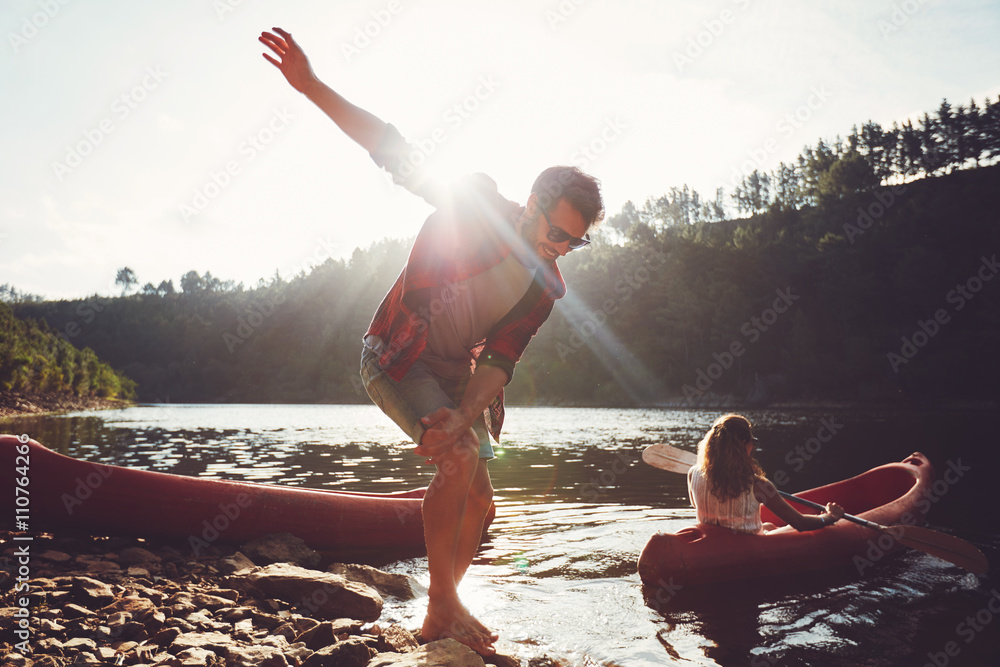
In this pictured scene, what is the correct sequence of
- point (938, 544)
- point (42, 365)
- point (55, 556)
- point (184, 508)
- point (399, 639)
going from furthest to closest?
point (42, 365) < point (938, 544) < point (184, 508) < point (55, 556) < point (399, 639)

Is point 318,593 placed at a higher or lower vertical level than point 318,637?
lower

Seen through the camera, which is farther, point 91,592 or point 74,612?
point 91,592

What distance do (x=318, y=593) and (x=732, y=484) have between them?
3.25m

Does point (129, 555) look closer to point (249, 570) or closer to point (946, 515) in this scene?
point (249, 570)

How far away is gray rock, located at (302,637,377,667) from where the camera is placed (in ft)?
8.71

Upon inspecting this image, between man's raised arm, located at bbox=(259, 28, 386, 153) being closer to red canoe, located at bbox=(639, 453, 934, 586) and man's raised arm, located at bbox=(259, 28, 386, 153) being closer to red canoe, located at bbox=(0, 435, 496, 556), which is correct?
red canoe, located at bbox=(0, 435, 496, 556)

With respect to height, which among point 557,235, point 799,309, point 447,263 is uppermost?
point 799,309

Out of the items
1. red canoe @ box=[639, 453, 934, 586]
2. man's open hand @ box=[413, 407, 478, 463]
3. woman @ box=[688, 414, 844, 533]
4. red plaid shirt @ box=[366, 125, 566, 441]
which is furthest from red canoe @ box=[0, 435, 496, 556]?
man's open hand @ box=[413, 407, 478, 463]

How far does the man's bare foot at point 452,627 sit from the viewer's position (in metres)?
2.82

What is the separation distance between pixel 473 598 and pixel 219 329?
106432mm

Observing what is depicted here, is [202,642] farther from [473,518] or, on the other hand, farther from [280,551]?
[280,551]

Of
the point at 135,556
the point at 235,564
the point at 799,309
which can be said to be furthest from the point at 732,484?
the point at 799,309

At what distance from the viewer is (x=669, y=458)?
6.46 metres

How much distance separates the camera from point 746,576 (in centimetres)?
492
